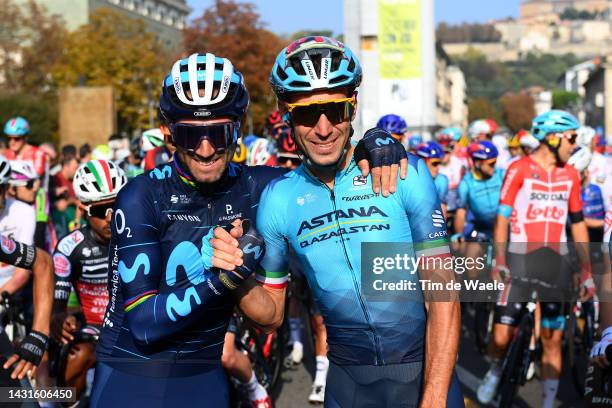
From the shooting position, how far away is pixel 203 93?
12.9 ft

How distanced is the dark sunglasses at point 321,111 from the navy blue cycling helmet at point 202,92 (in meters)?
0.32

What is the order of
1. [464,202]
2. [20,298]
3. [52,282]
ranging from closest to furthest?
1. [52,282]
2. [20,298]
3. [464,202]

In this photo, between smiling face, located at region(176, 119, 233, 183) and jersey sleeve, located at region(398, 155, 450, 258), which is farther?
smiling face, located at region(176, 119, 233, 183)

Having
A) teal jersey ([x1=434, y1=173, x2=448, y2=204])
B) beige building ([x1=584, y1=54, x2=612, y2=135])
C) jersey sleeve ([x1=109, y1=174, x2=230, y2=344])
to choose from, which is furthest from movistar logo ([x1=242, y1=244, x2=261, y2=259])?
beige building ([x1=584, y1=54, x2=612, y2=135])

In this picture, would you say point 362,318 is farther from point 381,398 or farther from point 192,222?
point 192,222

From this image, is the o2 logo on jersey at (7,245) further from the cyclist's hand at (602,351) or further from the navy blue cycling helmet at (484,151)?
the navy blue cycling helmet at (484,151)

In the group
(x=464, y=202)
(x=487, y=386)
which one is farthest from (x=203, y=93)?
(x=464, y=202)

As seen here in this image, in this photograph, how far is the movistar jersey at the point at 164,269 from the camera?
3.68m

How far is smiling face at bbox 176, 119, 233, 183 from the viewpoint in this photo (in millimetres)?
3877

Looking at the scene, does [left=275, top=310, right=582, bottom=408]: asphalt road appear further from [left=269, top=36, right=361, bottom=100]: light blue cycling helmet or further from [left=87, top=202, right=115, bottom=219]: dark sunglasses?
[left=269, top=36, right=361, bottom=100]: light blue cycling helmet

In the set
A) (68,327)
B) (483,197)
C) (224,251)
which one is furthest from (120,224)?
(483,197)

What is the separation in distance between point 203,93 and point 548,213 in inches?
191

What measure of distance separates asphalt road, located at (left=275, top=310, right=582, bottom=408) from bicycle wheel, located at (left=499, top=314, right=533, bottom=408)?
1.07 ft

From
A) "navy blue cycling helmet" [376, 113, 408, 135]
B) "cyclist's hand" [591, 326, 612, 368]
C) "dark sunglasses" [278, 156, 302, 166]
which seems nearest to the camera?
"cyclist's hand" [591, 326, 612, 368]
